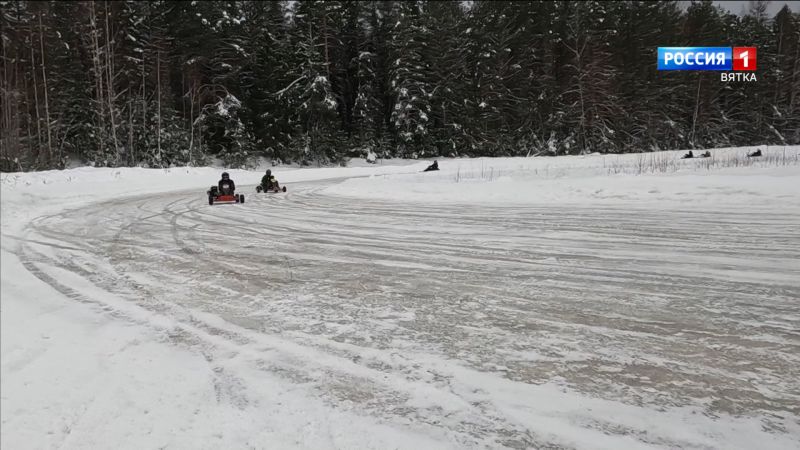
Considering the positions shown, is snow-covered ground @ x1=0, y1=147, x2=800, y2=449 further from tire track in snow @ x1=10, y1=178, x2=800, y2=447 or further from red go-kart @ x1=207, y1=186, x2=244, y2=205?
red go-kart @ x1=207, y1=186, x2=244, y2=205

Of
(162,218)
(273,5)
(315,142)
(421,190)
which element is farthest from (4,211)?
(273,5)

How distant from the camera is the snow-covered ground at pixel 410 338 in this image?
2.33 meters

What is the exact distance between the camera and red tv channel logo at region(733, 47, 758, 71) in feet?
142

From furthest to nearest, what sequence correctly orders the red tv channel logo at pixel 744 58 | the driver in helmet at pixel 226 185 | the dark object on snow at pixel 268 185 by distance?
1. the red tv channel logo at pixel 744 58
2. the dark object on snow at pixel 268 185
3. the driver in helmet at pixel 226 185

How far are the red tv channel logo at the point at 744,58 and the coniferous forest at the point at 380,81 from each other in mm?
2965

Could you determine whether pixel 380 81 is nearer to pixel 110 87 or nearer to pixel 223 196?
pixel 110 87

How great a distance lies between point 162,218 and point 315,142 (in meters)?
29.1

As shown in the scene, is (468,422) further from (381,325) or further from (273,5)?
(273,5)

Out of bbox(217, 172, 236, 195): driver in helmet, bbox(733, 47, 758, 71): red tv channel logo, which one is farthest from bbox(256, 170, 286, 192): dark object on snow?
bbox(733, 47, 758, 71): red tv channel logo

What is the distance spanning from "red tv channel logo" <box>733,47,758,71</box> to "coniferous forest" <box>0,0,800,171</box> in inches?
117

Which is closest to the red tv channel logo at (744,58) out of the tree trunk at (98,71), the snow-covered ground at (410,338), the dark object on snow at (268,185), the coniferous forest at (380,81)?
the coniferous forest at (380,81)

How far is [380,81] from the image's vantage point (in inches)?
1790

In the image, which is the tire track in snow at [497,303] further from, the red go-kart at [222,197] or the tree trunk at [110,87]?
the tree trunk at [110,87]

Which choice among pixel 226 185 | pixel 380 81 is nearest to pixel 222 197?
pixel 226 185
